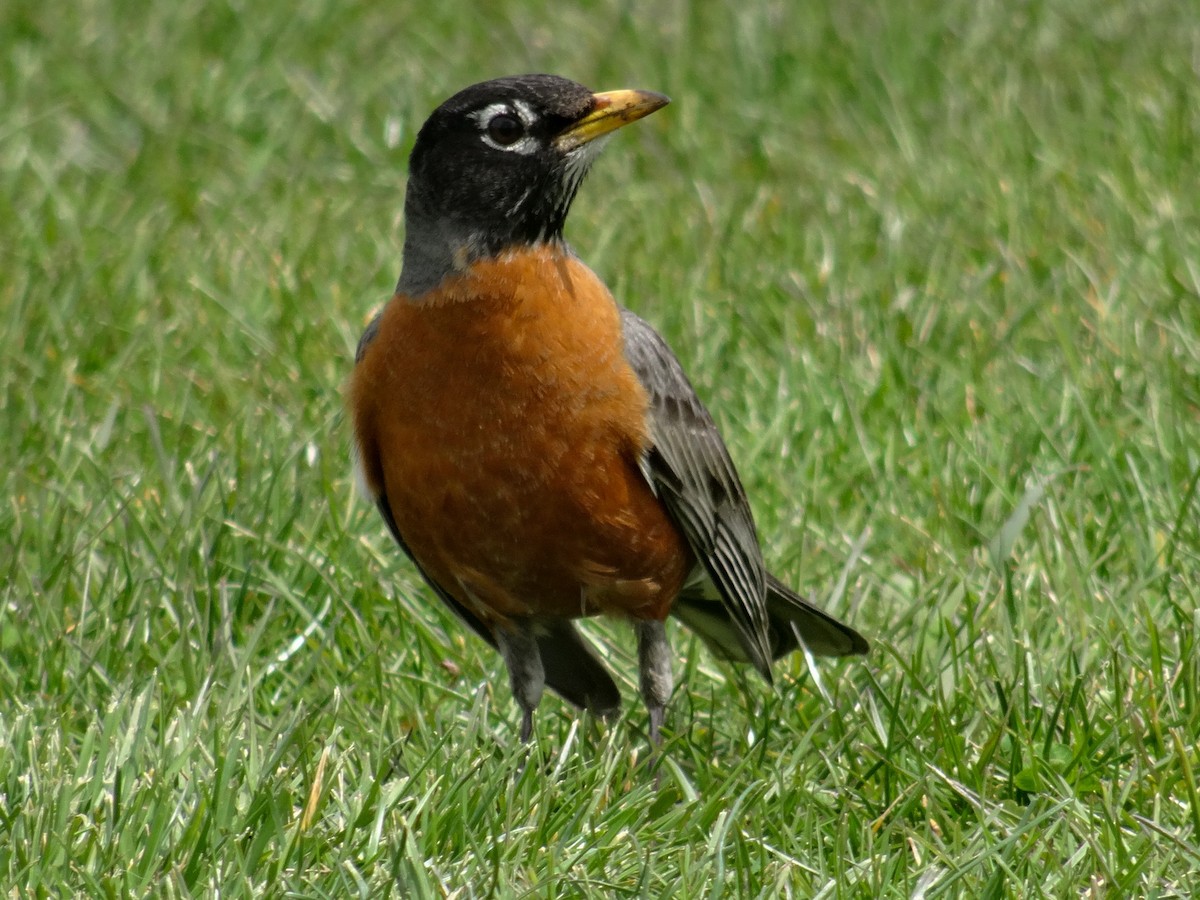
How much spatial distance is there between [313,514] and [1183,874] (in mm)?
2477

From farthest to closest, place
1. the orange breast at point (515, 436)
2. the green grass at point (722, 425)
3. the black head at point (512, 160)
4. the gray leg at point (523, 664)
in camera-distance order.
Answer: the gray leg at point (523, 664), the black head at point (512, 160), the orange breast at point (515, 436), the green grass at point (722, 425)

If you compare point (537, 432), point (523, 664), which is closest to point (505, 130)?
point (537, 432)

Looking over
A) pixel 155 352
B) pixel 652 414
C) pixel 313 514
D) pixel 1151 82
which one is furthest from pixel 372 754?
pixel 1151 82

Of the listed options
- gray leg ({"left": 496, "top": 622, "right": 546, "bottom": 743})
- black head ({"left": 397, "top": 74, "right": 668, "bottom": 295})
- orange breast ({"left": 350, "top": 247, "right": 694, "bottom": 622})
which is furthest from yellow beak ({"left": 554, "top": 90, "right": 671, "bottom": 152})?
gray leg ({"left": 496, "top": 622, "right": 546, "bottom": 743})

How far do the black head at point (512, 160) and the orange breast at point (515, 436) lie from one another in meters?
0.07

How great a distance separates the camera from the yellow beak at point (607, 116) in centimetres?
396

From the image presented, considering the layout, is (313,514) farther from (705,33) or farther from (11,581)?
(705,33)

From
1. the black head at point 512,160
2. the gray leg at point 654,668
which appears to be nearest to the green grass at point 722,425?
the gray leg at point 654,668

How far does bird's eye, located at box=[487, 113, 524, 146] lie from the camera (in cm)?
398

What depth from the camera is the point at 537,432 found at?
3750mm

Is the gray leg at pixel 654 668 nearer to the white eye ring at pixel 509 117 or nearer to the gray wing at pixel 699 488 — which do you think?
the gray wing at pixel 699 488

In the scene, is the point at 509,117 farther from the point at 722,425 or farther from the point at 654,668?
the point at 722,425

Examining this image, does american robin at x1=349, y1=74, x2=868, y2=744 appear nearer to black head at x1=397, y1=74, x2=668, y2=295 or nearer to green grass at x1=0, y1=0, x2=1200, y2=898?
black head at x1=397, y1=74, x2=668, y2=295

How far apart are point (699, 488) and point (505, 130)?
89cm
